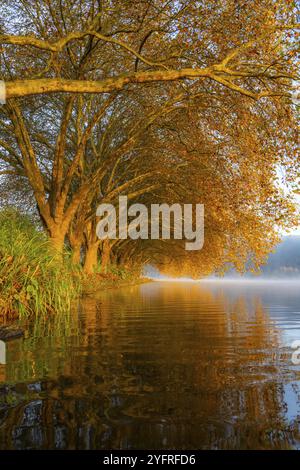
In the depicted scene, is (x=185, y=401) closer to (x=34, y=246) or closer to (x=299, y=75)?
(x=34, y=246)

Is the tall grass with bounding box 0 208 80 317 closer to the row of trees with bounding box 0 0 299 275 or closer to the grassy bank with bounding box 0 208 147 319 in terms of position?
the grassy bank with bounding box 0 208 147 319

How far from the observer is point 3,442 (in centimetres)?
279

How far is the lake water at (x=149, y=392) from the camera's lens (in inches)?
114

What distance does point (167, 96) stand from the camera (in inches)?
794

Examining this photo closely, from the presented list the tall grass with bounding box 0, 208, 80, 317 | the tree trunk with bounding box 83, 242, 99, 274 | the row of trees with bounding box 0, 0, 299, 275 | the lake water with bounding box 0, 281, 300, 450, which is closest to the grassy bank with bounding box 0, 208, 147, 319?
the tall grass with bounding box 0, 208, 80, 317

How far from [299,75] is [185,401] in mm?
11161

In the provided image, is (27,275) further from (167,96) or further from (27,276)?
(167,96)

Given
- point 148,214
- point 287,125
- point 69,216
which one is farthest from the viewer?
point 148,214

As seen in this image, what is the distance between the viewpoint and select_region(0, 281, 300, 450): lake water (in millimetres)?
2887

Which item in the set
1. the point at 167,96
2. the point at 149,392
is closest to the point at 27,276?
the point at 149,392

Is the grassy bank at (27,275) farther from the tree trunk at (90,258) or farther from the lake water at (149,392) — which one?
the tree trunk at (90,258)

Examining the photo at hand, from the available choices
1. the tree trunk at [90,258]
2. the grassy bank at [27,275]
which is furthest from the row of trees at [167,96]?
the grassy bank at [27,275]

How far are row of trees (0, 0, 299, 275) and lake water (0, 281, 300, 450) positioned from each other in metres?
5.55

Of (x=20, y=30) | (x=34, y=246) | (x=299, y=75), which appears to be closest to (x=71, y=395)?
(x=34, y=246)
